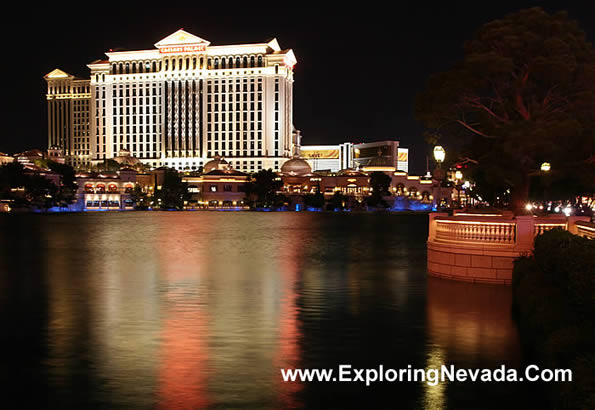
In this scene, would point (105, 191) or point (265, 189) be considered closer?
point (265, 189)

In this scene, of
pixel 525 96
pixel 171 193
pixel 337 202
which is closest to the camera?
pixel 525 96

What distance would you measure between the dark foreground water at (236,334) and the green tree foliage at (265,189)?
9830cm

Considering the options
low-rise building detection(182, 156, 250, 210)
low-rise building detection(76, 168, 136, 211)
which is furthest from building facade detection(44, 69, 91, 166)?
low-rise building detection(182, 156, 250, 210)

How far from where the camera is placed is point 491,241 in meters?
17.6

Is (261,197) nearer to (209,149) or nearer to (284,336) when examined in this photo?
(209,149)

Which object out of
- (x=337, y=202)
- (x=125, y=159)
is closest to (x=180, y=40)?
(x=125, y=159)

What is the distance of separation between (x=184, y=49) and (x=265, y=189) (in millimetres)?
50104

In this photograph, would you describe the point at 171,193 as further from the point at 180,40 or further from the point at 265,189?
the point at 180,40

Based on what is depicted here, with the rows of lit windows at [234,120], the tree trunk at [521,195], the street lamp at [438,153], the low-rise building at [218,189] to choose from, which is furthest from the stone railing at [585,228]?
the rows of lit windows at [234,120]

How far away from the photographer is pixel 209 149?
15512 cm

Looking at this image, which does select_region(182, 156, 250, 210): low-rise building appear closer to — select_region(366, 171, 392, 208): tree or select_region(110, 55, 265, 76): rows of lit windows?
select_region(366, 171, 392, 208): tree

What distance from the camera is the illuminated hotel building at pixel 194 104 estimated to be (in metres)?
152

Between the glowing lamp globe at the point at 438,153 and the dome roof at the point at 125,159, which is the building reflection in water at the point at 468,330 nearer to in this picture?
the glowing lamp globe at the point at 438,153

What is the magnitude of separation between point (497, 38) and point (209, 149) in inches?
5337
